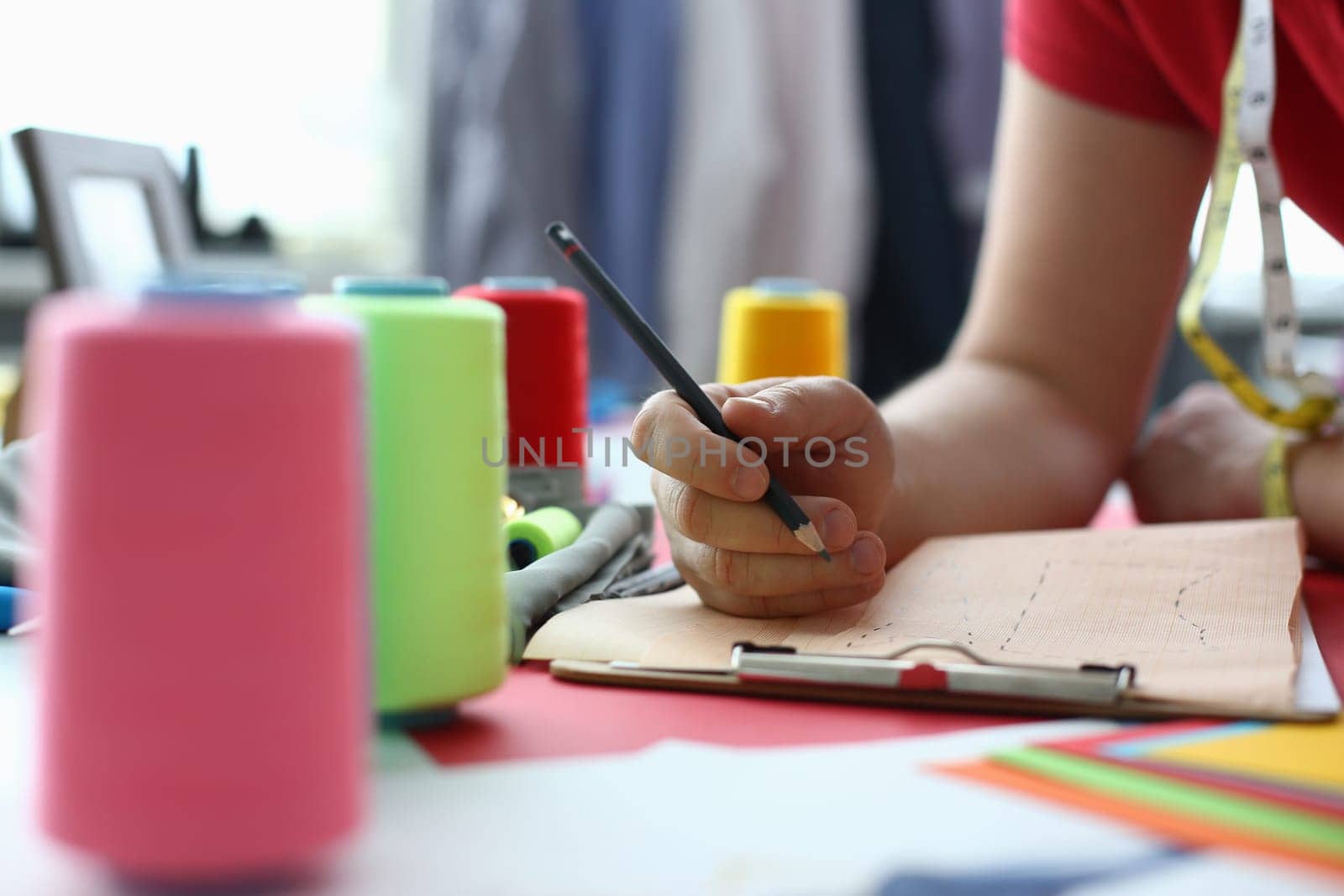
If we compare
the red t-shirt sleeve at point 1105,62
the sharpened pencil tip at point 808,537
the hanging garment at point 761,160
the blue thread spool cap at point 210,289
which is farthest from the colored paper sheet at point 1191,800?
the hanging garment at point 761,160

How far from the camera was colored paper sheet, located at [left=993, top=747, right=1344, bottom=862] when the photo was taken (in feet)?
1.05

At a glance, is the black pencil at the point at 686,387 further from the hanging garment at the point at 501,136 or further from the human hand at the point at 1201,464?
the hanging garment at the point at 501,136

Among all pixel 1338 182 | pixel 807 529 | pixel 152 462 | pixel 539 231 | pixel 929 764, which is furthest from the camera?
pixel 539 231

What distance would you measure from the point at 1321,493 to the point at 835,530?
387 mm

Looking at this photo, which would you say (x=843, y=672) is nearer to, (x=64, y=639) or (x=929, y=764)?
(x=929, y=764)

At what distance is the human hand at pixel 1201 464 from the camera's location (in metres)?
0.80

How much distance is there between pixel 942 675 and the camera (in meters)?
0.43

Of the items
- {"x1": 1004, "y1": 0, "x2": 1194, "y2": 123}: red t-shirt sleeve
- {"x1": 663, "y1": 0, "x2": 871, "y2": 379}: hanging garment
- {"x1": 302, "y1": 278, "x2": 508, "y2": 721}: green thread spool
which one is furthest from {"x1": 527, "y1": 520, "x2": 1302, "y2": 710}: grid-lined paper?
{"x1": 663, "y1": 0, "x2": 871, "y2": 379}: hanging garment

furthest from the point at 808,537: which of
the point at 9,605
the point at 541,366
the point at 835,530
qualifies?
the point at 9,605

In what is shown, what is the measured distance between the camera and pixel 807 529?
0.51 m

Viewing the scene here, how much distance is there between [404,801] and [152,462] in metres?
0.13

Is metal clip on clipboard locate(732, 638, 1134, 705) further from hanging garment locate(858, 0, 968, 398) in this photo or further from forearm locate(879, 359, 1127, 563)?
hanging garment locate(858, 0, 968, 398)

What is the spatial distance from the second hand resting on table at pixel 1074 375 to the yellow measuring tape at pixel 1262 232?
33mm

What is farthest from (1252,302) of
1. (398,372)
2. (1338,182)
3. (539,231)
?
(398,372)
